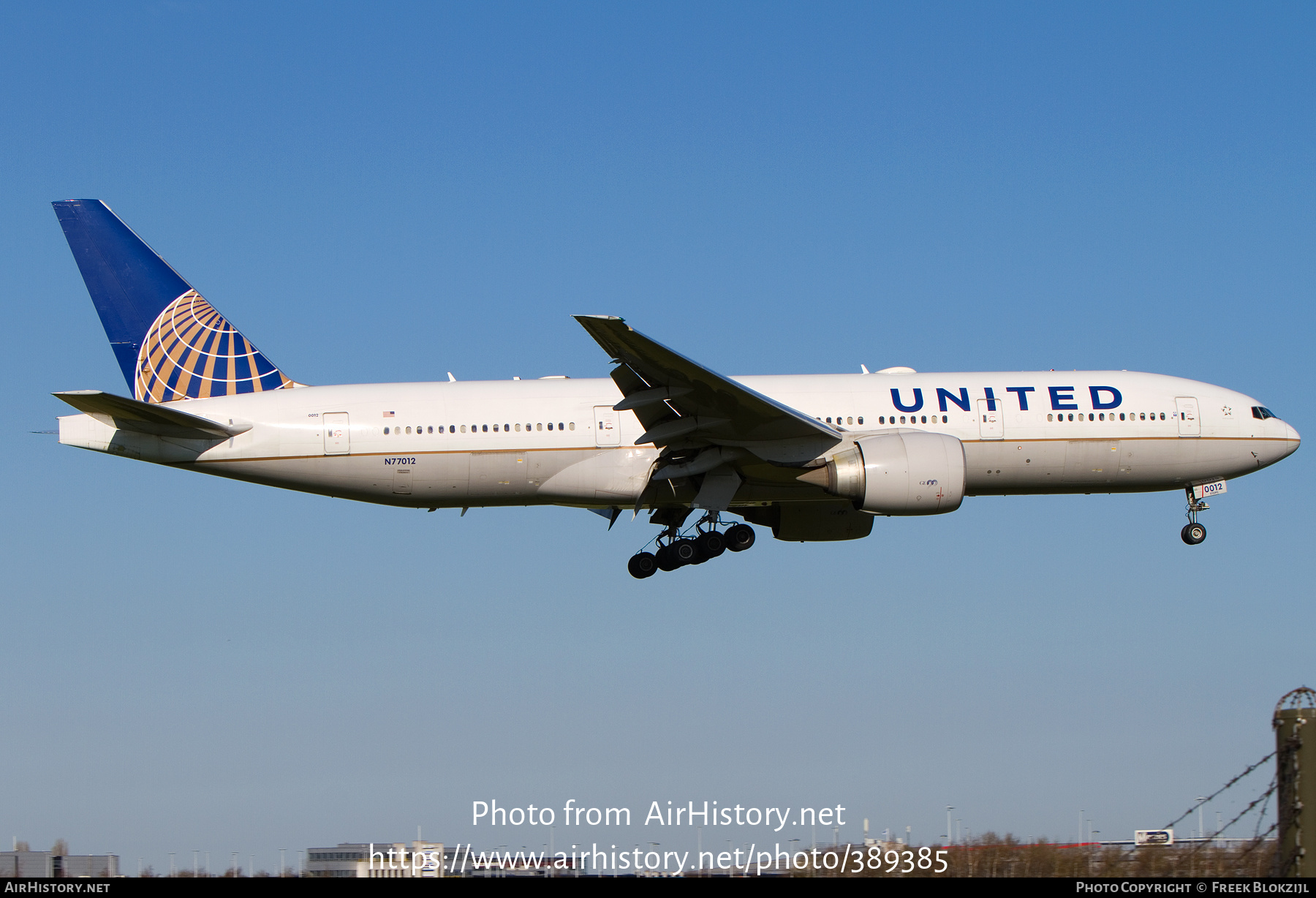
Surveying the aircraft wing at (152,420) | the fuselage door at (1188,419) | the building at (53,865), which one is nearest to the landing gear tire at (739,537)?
the fuselage door at (1188,419)

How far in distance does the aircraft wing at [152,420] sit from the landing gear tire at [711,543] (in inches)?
411

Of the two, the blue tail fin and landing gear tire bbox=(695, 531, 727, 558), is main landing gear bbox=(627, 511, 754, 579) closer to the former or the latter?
landing gear tire bbox=(695, 531, 727, 558)

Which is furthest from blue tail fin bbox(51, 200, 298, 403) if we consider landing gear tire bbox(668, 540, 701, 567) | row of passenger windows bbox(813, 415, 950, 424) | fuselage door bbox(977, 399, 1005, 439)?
fuselage door bbox(977, 399, 1005, 439)

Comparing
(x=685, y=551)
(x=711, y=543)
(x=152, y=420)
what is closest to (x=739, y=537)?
(x=711, y=543)

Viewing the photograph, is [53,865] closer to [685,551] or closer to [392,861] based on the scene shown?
[392,861]

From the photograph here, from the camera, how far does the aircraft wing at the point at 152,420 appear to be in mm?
28469

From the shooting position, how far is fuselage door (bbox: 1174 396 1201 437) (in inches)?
1276

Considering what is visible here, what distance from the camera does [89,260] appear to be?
33.5 metres

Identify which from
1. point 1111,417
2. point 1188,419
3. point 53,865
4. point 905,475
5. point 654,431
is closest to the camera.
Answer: point 53,865

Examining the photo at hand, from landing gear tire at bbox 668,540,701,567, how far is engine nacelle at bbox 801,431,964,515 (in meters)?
4.22

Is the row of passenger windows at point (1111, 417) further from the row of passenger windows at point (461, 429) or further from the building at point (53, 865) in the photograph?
the building at point (53, 865)

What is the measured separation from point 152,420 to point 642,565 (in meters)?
11.3

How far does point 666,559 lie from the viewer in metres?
32.4
